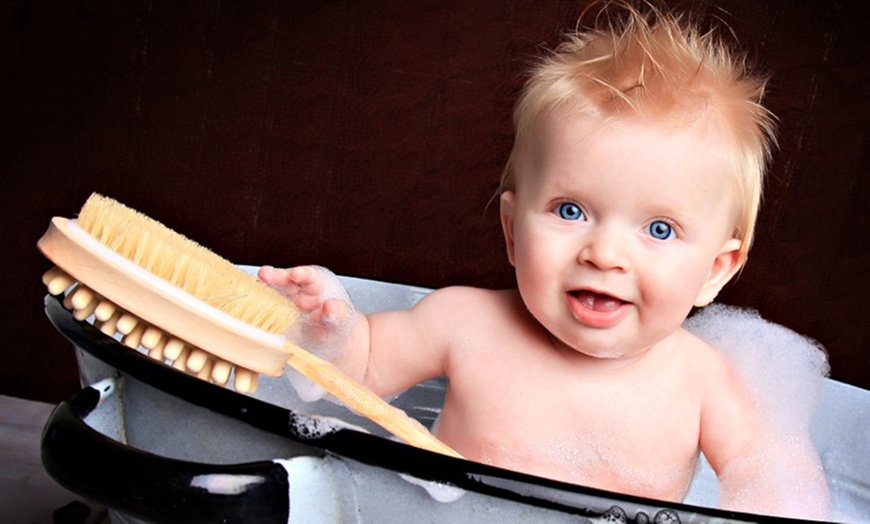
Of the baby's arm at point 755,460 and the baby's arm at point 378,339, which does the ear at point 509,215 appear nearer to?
the baby's arm at point 378,339

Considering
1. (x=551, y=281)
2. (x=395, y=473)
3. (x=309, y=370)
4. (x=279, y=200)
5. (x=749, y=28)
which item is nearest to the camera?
(x=395, y=473)

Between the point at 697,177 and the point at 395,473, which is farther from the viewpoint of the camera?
the point at 697,177

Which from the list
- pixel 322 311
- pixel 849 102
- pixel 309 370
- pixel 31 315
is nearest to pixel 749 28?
pixel 849 102

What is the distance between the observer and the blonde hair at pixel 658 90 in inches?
26.8

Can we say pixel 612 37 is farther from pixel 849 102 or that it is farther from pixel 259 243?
pixel 259 243

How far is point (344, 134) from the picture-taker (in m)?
1.27

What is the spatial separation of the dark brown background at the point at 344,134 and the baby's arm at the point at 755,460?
0.50 metres

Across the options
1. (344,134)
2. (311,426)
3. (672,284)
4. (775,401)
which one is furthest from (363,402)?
(344,134)

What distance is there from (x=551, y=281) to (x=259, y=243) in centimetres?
69

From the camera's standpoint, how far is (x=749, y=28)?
45.5 inches

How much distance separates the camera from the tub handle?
0.46 m

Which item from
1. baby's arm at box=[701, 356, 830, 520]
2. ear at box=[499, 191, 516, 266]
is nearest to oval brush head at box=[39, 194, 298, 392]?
ear at box=[499, 191, 516, 266]

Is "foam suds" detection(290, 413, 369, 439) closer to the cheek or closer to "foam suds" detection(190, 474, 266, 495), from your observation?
"foam suds" detection(190, 474, 266, 495)

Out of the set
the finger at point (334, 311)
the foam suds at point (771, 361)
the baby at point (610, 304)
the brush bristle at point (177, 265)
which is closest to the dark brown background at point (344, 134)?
the foam suds at point (771, 361)
